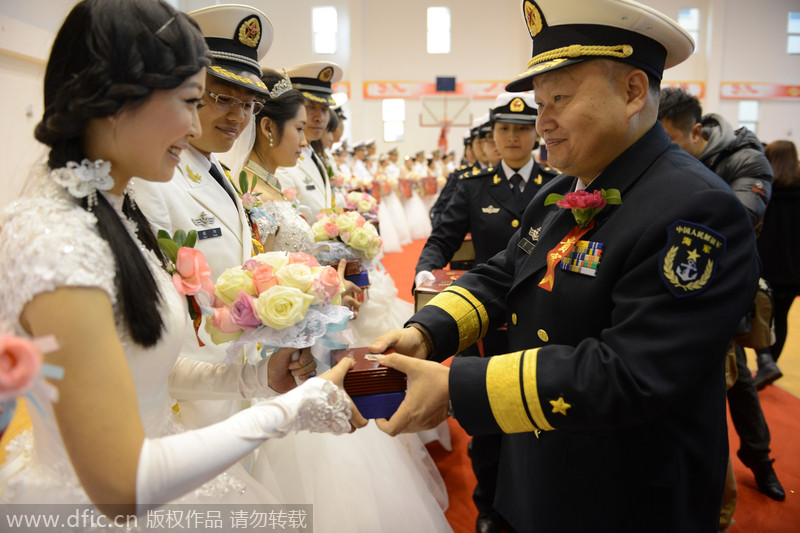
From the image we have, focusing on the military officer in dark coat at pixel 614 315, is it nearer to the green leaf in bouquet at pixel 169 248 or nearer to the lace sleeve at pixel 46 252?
the green leaf in bouquet at pixel 169 248

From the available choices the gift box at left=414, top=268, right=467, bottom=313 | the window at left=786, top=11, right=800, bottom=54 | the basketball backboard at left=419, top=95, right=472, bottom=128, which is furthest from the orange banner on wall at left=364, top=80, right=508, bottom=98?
the gift box at left=414, top=268, right=467, bottom=313

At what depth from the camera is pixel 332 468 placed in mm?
1977

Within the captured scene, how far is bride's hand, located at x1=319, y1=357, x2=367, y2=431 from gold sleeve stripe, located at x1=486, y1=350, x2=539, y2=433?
0.33 meters

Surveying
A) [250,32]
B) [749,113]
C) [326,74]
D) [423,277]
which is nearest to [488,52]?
[749,113]

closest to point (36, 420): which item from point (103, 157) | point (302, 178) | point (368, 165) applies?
point (103, 157)

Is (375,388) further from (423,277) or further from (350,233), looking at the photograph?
(350,233)

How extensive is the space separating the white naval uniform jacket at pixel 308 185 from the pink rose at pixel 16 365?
8.54ft

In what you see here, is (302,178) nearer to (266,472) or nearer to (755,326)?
(266,472)

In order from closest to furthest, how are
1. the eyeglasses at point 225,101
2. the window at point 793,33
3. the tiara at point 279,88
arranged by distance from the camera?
the eyeglasses at point 225,101, the tiara at point 279,88, the window at point 793,33

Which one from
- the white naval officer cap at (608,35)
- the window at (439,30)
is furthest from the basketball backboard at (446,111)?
the white naval officer cap at (608,35)

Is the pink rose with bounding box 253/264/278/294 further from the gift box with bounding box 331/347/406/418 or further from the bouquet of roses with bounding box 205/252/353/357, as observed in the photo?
the gift box with bounding box 331/347/406/418

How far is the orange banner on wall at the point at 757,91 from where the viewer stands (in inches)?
693

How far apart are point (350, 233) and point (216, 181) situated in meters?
1.00

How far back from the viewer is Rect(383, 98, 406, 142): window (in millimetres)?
17641
